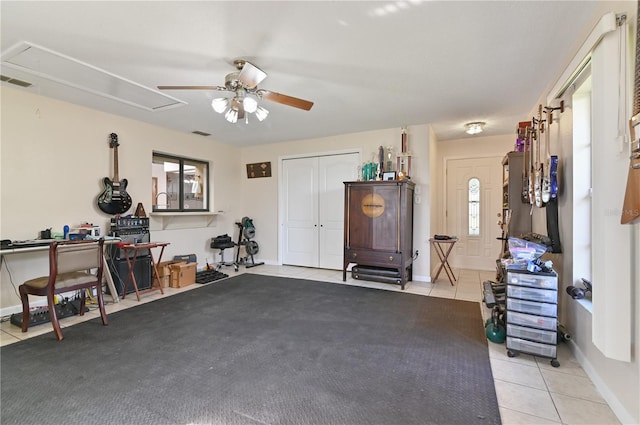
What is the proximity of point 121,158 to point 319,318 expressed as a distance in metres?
3.70

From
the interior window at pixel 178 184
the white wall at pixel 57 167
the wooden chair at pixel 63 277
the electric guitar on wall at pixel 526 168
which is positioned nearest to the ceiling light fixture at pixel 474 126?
the electric guitar on wall at pixel 526 168

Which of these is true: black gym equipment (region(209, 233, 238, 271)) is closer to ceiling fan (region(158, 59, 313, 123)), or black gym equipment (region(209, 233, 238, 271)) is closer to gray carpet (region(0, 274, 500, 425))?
gray carpet (region(0, 274, 500, 425))

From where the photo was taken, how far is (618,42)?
1.60 metres

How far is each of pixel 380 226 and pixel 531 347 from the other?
241cm

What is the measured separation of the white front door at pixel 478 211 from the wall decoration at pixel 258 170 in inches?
144

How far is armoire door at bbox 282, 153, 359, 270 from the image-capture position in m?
5.46

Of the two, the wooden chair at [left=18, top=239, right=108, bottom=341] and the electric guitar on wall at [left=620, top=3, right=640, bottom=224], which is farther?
the wooden chair at [left=18, top=239, right=108, bottom=341]

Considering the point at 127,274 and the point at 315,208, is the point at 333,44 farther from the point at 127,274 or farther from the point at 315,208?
the point at 127,274

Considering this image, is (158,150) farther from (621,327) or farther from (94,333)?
(621,327)

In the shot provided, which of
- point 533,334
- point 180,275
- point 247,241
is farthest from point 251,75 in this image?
point 247,241

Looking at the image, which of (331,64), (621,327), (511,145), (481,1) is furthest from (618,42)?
(511,145)

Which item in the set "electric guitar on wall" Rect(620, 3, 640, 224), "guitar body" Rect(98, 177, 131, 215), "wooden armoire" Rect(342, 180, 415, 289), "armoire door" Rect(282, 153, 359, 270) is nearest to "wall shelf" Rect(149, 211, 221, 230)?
"guitar body" Rect(98, 177, 131, 215)

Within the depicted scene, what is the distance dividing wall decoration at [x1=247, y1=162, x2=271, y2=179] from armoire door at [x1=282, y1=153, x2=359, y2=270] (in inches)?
15.1

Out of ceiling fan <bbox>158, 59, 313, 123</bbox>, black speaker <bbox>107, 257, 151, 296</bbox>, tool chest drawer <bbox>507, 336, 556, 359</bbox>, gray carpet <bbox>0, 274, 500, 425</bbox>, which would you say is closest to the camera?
gray carpet <bbox>0, 274, 500, 425</bbox>
